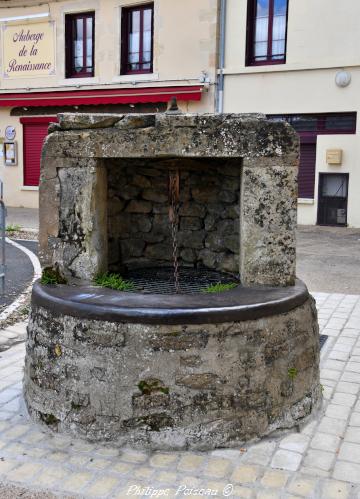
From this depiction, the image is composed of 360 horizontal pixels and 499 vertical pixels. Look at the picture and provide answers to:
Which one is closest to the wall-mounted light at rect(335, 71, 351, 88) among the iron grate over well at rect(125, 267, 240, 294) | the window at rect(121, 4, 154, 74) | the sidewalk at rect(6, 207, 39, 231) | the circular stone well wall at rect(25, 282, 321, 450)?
the window at rect(121, 4, 154, 74)

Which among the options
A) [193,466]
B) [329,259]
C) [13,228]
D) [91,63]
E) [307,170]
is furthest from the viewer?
[91,63]

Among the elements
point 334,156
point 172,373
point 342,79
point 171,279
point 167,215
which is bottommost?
point 172,373

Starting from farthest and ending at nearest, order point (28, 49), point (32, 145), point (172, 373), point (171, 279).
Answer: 1. point (32, 145)
2. point (28, 49)
3. point (171, 279)
4. point (172, 373)

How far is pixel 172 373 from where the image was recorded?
3387 millimetres

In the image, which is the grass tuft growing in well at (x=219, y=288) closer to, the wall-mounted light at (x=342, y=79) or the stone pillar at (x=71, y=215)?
the stone pillar at (x=71, y=215)

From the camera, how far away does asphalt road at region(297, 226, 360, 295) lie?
831cm

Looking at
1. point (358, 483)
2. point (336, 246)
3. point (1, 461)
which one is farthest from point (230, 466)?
point (336, 246)

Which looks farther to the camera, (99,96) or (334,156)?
(99,96)

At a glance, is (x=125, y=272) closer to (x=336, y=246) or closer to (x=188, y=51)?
(x=336, y=246)

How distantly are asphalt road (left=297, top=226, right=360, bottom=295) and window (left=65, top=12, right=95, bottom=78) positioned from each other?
803cm

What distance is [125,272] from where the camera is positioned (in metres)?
5.03

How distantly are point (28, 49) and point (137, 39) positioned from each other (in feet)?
12.4

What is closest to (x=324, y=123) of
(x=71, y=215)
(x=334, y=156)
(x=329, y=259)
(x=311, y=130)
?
(x=311, y=130)

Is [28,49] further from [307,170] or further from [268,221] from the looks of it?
[268,221]
